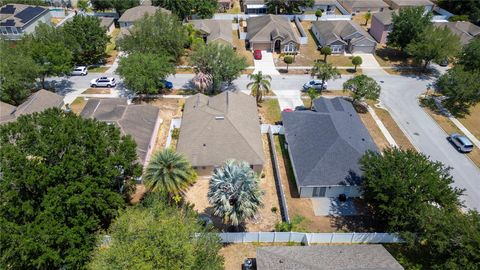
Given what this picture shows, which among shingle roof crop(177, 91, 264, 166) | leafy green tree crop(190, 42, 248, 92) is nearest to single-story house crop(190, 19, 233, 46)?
leafy green tree crop(190, 42, 248, 92)

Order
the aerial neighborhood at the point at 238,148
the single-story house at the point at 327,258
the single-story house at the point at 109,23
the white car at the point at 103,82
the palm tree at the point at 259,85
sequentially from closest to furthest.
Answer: the aerial neighborhood at the point at 238,148 < the single-story house at the point at 327,258 < the palm tree at the point at 259,85 < the white car at the point at 103,82 < the single-story house at the point at 109,23

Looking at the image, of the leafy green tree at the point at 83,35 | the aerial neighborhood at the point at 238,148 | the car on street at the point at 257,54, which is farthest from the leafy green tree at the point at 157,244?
the car on street at the point at 257,54

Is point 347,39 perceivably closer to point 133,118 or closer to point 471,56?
point 471,56

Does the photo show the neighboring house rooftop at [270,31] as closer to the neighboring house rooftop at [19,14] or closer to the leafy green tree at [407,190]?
the leafy green tree at [407,190]

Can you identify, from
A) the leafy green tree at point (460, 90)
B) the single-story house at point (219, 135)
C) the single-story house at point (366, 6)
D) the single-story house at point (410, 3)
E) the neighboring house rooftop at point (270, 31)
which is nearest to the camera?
the single-story house at point (219, 135)

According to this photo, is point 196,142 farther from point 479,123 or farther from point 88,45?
point 479,123

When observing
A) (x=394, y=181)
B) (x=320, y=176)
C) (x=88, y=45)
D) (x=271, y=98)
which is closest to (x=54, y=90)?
(x=88, y=45)
